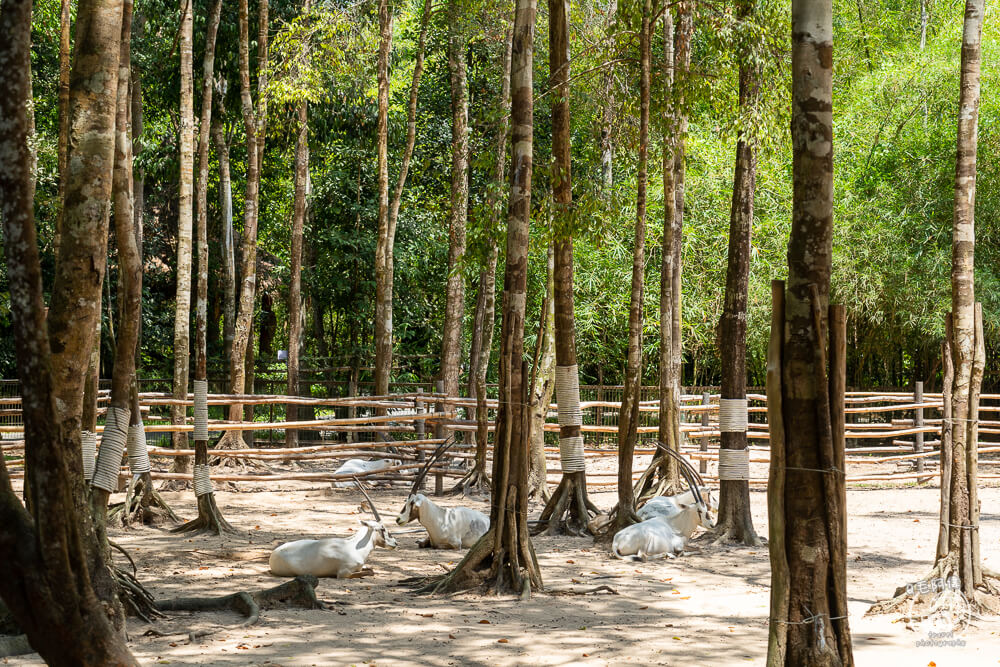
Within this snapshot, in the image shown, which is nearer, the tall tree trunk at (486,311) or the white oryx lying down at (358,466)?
the tall tree trunk at (486,311)

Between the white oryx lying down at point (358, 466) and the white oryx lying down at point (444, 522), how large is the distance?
3344 millimetres

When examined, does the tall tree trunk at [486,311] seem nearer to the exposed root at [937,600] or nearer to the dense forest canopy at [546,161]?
the dense forest canopy at [546,161]

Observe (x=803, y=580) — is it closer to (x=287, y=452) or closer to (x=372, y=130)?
(x=287, y=452)

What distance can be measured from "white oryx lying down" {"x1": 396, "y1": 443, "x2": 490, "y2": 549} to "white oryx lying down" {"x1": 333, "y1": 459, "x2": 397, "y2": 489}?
334 cm

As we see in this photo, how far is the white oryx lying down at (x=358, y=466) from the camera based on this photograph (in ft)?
36.6

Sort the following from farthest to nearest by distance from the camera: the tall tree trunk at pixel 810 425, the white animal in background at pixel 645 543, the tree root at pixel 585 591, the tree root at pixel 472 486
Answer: the tree root at pixel 472 486
the white animal in background at pixel 645 543
the tree root at pixel 585 591
the tall tree trunk at pixel 810 425

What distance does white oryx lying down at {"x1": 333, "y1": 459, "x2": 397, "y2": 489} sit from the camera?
36.6ft

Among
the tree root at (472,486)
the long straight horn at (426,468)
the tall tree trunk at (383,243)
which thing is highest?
the tall tree trunk at (383,243)

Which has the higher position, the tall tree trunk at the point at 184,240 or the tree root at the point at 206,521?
the tall tree trunk at the point at 184,240

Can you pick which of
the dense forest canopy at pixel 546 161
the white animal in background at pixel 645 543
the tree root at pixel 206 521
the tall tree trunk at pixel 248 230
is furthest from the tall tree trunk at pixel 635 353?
the tall tree trunk at pixel 248 230

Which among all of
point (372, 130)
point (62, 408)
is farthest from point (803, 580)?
point (372, 130)

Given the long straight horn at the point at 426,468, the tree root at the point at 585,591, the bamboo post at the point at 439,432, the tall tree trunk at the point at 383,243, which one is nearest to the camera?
the tree root at the point at 585,591

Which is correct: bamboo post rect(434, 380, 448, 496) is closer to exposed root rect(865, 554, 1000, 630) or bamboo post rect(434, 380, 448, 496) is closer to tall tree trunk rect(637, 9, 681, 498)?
tall tree trunk rect(637, 9, 681, 498)

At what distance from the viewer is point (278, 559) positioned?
640 centimetres
